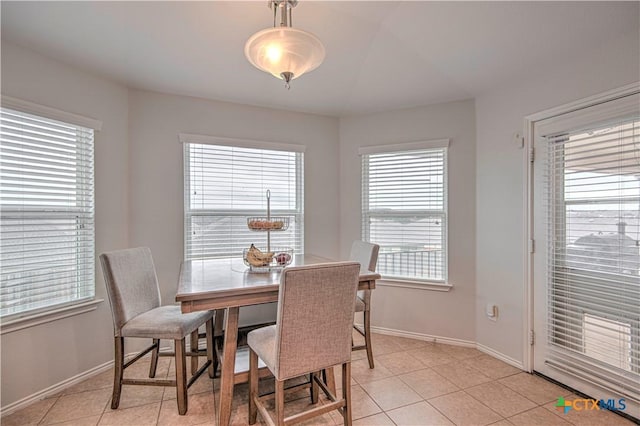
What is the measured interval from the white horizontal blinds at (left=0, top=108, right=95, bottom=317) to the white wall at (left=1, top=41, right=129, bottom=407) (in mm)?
101

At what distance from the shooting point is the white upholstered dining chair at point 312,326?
1.56 metres

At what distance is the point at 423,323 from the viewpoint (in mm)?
3316

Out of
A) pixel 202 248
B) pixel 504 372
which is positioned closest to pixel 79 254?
pixel 202 248

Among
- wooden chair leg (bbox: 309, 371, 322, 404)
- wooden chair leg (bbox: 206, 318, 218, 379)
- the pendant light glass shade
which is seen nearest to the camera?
the pendant light glass shade

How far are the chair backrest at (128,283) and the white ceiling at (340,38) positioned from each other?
141 centimetres

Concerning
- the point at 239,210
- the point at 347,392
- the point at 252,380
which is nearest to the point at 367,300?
the point at 347,392

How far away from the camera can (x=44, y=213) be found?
2.30m

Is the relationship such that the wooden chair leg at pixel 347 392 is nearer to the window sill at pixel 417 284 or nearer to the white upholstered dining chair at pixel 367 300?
the white upholstered dining chair at pixel 367 300

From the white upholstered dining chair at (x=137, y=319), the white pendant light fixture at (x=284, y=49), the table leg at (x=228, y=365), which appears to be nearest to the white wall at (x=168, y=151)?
the white upholstered dining chair at (x=137, y=319)

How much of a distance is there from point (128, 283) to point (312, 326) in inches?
53.8

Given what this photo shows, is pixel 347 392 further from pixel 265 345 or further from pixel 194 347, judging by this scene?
pixel 194 347

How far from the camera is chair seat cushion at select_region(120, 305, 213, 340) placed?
2.02 meters

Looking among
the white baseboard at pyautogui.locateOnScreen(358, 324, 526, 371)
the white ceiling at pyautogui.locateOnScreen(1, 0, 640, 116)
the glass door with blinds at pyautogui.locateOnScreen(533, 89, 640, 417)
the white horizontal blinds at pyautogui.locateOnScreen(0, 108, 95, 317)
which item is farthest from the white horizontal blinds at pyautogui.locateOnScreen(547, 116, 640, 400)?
the white horizontal blinds at pyautogui.locateOnScreen(0, 108, 95, 317)

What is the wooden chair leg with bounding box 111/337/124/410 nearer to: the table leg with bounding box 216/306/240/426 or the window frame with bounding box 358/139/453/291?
the table leg with bounding box 216/306/240/426
